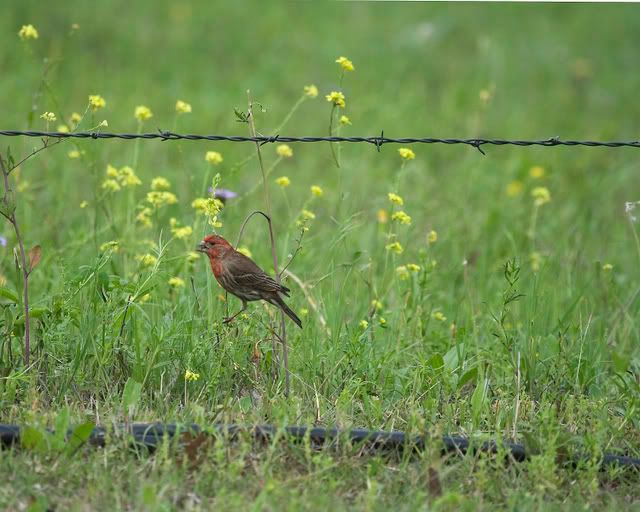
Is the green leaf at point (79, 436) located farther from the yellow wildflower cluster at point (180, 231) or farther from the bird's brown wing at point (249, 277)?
the yellow wildflower cluster at point (180, 231)

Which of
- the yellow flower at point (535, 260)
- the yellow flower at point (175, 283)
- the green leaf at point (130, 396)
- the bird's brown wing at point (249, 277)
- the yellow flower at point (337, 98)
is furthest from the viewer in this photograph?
the yellow flower at point (535, 260)

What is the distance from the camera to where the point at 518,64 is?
12.1 meters

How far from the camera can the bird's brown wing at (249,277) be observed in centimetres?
475

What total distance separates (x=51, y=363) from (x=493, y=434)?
2.01 m

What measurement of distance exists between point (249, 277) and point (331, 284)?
80cm

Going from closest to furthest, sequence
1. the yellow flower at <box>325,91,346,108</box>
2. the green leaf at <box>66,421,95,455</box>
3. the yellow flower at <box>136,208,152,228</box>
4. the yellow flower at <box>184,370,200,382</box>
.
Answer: the green leaf at <box>66,421,95,455</box>
the yellow flower at <box>184,370,200,382</box>
the yellow flower at <box>325,91,346,108</box>
the yellow flower at <box>136,208,152,228</box>

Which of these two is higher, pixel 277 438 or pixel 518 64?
pixel 518 64

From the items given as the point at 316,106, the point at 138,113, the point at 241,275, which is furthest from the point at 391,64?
→ the point at 241,275

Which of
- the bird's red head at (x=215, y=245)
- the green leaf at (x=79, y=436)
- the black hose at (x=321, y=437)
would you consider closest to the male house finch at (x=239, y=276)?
the bird's red head at (x=215, y=245)

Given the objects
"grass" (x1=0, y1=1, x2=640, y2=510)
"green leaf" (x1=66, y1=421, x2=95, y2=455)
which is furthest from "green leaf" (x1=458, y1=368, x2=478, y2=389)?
"green leaf" (x1=66, y1=421, x2=95, y2=455)

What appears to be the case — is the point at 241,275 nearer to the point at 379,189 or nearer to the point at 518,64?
the point at 379,189

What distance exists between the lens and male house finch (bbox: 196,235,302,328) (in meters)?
4.76

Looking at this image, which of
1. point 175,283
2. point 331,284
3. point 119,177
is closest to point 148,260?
point 175,283

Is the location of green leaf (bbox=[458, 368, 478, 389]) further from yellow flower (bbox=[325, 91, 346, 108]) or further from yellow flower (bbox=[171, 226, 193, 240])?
yellow flower (bbox=[171, 226, 193, 240])
